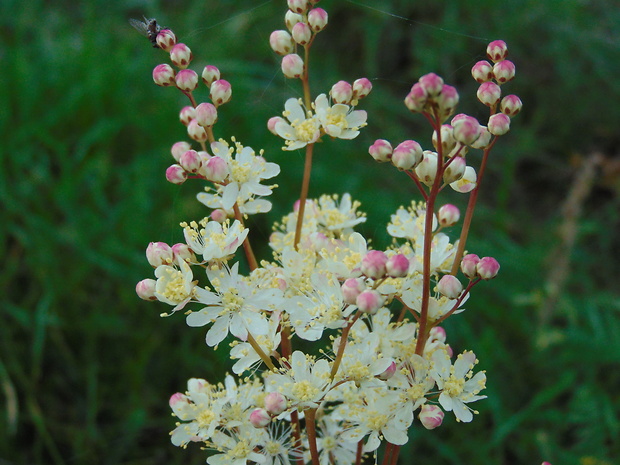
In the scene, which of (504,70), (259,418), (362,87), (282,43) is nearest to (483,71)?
(504,70)

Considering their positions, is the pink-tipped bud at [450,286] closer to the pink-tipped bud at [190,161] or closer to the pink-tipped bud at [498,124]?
the pink-tipped bud at [498,124]

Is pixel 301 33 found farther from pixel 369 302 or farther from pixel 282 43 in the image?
pixel 369 302

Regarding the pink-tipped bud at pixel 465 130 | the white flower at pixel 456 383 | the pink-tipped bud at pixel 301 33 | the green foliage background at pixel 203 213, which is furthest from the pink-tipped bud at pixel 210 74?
the green foliage background at pixel 203 213

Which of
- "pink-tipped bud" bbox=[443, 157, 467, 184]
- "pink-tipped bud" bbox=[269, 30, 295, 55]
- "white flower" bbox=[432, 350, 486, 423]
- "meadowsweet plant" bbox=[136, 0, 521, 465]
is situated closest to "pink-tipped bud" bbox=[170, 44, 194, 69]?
"meadowsweet plant" bbox=[136, 0, 521, 465]

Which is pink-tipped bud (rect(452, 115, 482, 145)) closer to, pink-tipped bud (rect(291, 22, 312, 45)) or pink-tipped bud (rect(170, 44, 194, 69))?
pink-tipped bud (rect(291, 22, 312, 45))

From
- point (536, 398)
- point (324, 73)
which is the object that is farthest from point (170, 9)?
point (536, 398)
